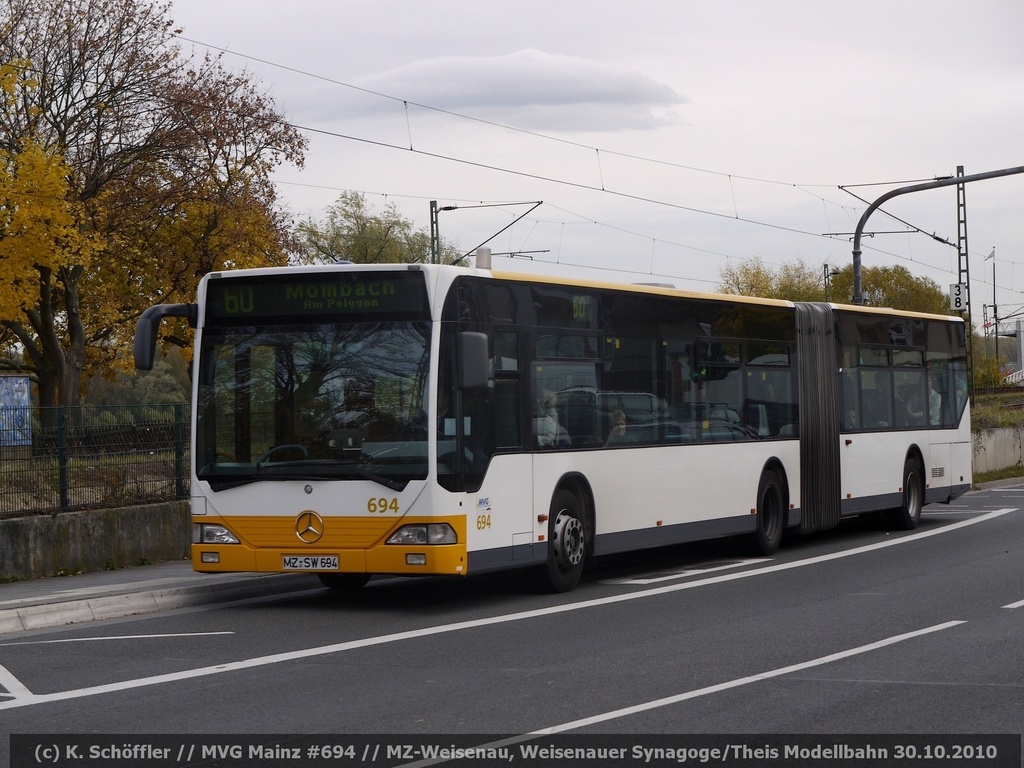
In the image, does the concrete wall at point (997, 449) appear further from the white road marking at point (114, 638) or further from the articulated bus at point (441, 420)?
the white road marking at point (114, 638)

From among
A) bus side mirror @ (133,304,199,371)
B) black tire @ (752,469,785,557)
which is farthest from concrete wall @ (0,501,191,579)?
black tire @ (752,469,785,557)

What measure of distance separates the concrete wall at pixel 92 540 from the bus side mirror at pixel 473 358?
651 cm

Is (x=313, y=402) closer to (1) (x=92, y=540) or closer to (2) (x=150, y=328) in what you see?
(2) (x=150, y=328)

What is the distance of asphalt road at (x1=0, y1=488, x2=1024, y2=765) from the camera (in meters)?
7.75

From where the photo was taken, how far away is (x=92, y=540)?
16.7m

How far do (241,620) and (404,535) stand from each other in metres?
1.61

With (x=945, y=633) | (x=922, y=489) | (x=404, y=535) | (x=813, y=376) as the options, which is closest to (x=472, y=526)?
(x=404, y=535)

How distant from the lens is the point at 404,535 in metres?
12.2

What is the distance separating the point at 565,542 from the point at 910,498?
31.4 ft

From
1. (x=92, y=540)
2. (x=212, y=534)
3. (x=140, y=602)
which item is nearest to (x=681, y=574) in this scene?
(x=212, y=534)

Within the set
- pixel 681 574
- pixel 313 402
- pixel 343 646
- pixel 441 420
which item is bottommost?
pixel 681 574

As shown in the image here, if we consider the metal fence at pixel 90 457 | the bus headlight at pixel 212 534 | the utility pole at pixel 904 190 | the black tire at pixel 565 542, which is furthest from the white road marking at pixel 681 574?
the utility pole at pixel 904 190

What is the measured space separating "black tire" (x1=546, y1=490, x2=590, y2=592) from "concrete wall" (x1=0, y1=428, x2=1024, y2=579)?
19.8 ft

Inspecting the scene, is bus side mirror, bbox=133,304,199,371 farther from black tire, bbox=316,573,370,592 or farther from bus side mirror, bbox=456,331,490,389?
black tire, bbox=316,573,370,592
